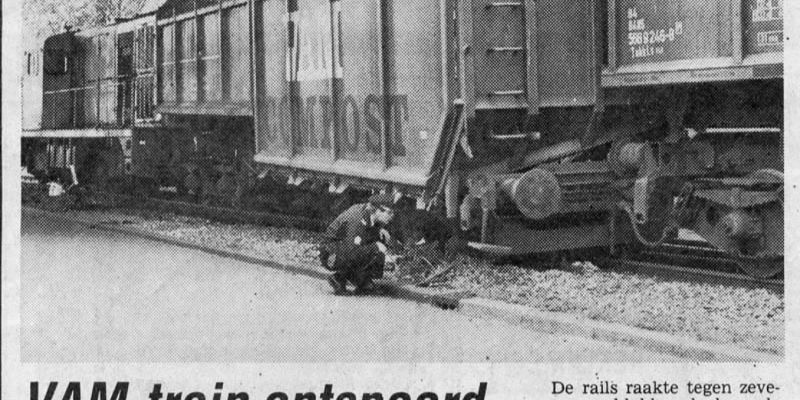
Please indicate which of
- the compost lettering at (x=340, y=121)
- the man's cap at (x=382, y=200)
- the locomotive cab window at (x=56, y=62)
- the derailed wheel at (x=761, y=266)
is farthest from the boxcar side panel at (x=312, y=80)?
the locomotive cab window at (x=56, y=62)

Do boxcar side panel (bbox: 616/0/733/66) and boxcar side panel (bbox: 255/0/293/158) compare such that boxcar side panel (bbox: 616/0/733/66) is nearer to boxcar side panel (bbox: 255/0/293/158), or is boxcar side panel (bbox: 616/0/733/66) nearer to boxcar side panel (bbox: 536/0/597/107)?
boxcar side panel (bbox: 536/0/597/107)

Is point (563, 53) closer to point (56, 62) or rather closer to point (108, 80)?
point (108, 80)

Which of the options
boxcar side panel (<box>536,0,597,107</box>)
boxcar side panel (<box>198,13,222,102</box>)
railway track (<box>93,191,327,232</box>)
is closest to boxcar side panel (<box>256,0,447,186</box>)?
boxcar side panel (<box>536,0,597,107</box>)

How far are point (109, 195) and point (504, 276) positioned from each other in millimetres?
10186

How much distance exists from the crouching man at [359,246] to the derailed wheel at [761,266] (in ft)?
9.37

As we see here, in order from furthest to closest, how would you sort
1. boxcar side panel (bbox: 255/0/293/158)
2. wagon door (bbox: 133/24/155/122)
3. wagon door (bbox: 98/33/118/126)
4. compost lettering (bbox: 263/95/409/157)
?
wagon door (bbox: 98/33/118/126), wagon door (bbox: 133/24/155/122), boxcar side panel (bbox: 255/0/293/158), compost lettering (bbox: 263/95/409/157)

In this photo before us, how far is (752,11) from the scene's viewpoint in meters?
7.57

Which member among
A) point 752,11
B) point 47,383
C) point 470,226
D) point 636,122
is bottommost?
point 47,383

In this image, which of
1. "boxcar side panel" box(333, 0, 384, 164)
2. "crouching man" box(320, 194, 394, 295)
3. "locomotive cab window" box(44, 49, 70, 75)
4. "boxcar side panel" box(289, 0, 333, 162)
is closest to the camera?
"crouching man" box(320, 194, 394, 295)

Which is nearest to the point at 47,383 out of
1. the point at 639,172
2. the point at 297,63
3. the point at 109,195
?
the point at 639,172

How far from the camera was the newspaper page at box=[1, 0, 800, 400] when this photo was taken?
6340 mm

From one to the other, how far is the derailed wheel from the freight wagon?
12 mm

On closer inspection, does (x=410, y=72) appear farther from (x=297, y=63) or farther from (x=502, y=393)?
(x=502, y=393)

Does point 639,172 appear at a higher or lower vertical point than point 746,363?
higher
